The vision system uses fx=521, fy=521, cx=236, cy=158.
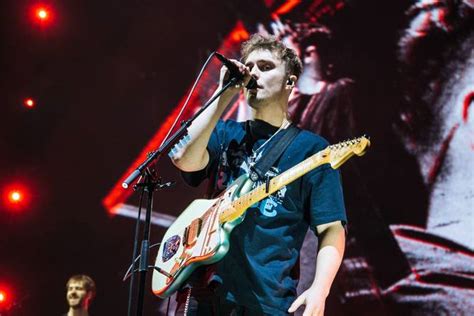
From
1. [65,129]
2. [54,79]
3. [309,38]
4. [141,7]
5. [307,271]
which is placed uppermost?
[141,7]

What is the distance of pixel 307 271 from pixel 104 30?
304 cm

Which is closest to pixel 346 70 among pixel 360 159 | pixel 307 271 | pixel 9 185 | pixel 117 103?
pixel 360 159

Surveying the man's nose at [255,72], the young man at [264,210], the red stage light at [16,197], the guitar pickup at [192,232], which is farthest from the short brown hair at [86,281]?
the man's nose at [255,72]

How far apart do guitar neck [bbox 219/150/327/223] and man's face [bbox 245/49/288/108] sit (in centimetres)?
48

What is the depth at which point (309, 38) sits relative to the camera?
448cm

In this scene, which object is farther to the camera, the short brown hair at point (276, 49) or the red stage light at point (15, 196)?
the red stage light at point (15, 196)

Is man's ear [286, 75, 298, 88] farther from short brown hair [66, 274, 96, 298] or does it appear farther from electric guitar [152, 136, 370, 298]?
short brown hair [66, 274, 96, 298]

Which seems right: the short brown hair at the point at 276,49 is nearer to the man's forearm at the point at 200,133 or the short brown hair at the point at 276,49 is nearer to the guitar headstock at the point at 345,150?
the man's forearm at the point at 200,133

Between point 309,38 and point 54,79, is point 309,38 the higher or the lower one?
the lower one

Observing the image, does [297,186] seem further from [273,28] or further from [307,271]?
[273,28]

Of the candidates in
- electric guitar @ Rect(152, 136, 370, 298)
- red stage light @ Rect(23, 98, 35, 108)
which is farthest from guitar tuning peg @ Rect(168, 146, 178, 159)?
red stage light @ Rect(23, 98, 35, 108)

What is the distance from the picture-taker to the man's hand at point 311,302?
5.61 ft

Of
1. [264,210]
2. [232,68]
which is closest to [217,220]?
[264,210]

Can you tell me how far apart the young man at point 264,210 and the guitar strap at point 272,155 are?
0.02 m
